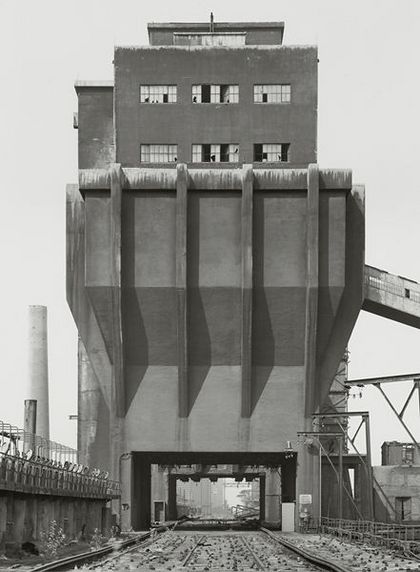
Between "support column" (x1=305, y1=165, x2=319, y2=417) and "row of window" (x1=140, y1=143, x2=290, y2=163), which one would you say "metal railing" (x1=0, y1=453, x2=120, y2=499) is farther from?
"row of window" (x1=140, y1=143, x2=290, y2=163)

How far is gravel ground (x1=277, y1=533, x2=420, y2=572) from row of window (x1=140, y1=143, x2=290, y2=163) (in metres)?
27.6

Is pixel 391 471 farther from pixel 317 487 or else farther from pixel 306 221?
pixel 306 221

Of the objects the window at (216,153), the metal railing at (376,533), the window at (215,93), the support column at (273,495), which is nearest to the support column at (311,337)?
the metal railing at (376,533)

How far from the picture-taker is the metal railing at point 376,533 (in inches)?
1497

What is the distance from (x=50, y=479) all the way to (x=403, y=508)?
39.5 metres

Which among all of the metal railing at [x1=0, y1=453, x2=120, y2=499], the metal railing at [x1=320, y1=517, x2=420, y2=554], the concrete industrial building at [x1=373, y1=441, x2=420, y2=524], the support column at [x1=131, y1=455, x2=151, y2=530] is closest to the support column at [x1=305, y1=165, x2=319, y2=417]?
the metal railing at [x1=320, y1=517, x2=420, y2=554]

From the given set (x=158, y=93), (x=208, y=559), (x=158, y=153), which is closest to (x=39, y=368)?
(x=158, y=153)

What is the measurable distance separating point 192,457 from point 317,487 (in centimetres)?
985

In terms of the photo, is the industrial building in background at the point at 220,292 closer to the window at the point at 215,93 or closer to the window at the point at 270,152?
the window at the point at 270,152

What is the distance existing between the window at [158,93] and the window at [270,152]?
Result: 6013mm

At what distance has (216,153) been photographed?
68500mm

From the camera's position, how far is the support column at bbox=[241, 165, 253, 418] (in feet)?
200

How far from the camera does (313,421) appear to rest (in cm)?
6431

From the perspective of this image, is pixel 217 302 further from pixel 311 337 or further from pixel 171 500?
pixel 171 500
